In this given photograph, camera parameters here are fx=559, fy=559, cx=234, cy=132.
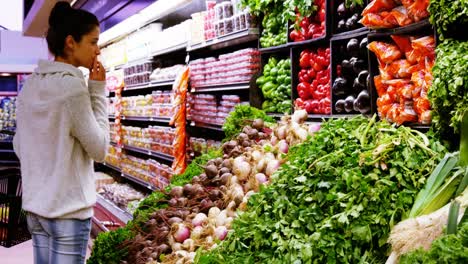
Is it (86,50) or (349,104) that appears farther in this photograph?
(349,104)

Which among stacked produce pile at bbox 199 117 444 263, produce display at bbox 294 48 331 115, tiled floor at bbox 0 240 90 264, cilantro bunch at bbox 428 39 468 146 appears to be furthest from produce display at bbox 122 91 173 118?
cilantro bunch at bbox 428 39 468 146

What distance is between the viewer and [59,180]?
2.66m

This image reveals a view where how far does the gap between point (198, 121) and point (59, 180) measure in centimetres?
371

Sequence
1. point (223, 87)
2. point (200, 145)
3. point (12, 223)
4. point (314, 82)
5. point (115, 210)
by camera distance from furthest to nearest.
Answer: point (115, 210)
point (200, 145)
point (223, 87)
point (12, 223)
point (314, 82)

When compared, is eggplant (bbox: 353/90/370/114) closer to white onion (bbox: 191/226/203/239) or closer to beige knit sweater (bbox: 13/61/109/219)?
white onion (bbox: 191/226/203/239)

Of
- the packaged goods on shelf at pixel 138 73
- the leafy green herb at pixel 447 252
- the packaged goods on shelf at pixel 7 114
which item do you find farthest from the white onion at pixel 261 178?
the packaged goods on shelf at pixel 7 114

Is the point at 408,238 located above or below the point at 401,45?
below

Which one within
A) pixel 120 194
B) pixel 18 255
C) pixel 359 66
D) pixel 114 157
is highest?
pixel 359 66

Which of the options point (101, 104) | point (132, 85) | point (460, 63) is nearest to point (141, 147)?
point (132, 85)

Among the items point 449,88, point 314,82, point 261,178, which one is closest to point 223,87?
point 314,82

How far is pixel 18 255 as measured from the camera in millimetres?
6359

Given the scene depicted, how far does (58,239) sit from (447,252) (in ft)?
6.07

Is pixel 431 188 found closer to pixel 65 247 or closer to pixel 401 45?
pixel 401 45

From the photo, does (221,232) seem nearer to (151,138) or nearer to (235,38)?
(235,38)
